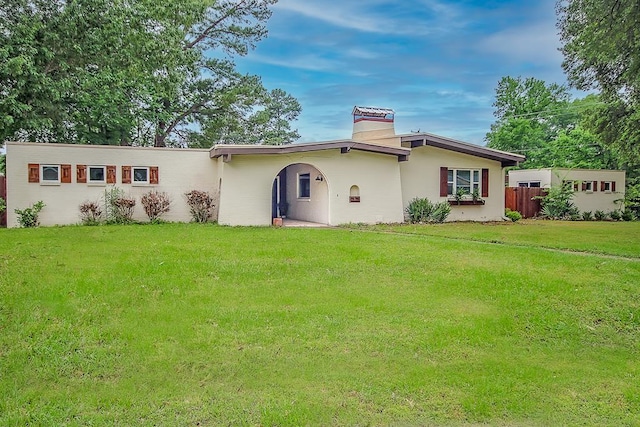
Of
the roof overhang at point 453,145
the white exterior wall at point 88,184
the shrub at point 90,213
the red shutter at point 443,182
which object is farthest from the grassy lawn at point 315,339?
the red shutter at point 443,182

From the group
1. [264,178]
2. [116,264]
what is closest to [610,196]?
[264,178]

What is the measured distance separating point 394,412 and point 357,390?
0.42 metres

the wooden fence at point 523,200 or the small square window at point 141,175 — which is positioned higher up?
the small square window at point 141,175

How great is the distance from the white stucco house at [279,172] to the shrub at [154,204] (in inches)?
9.8

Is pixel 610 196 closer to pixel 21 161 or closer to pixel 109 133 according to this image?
pixel 109 133

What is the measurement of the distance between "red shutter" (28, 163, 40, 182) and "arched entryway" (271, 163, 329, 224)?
7.68 m

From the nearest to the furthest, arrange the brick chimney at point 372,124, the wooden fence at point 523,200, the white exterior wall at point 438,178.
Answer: the white exterior wall at point 438,178 < the brick chimney at point 372,124 < the wooden fence at point 523,200

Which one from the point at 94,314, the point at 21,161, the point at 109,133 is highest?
the point at 109,133

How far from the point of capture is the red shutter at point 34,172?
580 inches

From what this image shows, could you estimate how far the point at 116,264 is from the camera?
7.96 metres

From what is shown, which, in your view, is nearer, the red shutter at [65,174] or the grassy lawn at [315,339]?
the grassy lawn at [315,339]

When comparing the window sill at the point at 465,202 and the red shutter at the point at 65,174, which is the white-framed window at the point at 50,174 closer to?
the red shutter at the point at 65,174

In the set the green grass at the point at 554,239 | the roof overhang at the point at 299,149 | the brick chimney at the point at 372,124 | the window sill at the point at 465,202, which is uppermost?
the brick chimney at the point at 372,124

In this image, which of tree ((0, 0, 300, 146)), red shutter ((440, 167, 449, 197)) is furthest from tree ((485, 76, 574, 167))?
tree ((0, 0, 300, 146))
